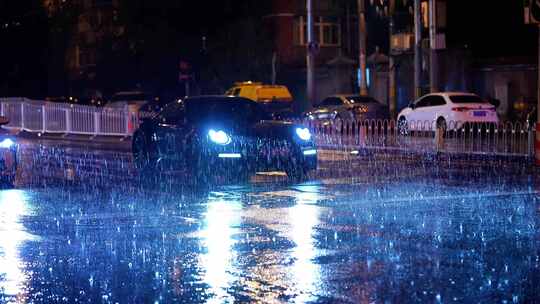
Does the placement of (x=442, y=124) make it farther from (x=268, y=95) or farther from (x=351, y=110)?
(x=268, y=95)

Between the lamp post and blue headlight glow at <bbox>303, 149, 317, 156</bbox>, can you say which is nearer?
blue headlight glow at <bbox>303, 149, 317, 156</bbox>

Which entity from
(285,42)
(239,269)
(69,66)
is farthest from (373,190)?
(69,66)

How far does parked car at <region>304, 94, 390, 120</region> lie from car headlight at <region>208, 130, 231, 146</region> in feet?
65.9

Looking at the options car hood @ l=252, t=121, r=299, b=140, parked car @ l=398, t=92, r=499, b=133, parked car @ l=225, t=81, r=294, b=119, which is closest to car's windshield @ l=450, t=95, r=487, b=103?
parked car @ l=398, t=92, r=499, b=133

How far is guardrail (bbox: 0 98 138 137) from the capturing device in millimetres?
34062

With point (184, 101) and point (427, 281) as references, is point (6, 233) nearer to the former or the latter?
point (427, 281)

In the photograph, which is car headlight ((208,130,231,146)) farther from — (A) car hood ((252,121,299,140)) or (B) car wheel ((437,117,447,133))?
(B) car wheel ((437,117,447,133))

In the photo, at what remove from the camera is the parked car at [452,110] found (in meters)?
34.6

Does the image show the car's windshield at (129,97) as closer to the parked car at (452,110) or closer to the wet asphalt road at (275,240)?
the parked car at (452,110)

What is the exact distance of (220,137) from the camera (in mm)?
18672

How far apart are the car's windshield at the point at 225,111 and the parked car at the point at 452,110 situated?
1392cm

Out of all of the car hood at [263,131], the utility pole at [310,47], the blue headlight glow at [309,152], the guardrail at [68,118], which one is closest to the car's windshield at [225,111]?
the car hood at [263,131]

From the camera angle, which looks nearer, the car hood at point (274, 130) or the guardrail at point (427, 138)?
the car hood at point (274, 130)

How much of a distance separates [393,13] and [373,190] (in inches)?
1004
